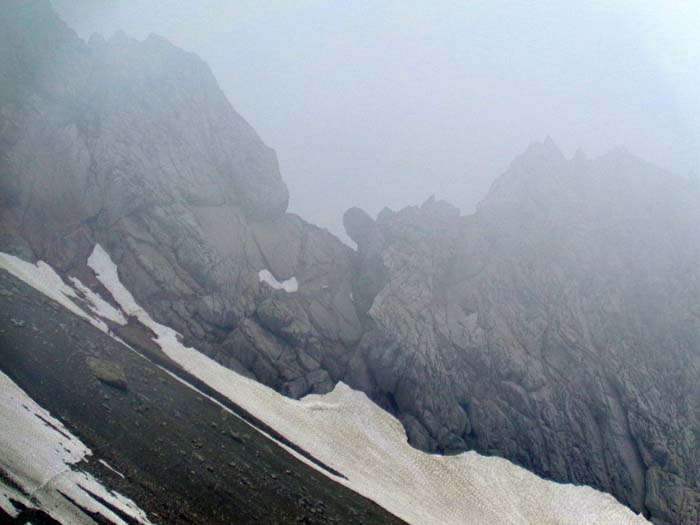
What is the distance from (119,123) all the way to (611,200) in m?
70.3

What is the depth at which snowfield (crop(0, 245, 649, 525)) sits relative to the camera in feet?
147

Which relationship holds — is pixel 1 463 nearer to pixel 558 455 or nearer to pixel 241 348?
pixel 241 348

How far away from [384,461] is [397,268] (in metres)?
30.8

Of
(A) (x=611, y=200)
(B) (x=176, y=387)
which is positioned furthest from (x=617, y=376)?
(B) (x=176, y=387)

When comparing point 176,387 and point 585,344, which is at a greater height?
point 585,344

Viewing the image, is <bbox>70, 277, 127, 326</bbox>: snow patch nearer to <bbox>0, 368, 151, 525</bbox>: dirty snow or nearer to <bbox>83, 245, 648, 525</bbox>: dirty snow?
<bbox>83, 245, 648, 525</bbox>: dirty snow

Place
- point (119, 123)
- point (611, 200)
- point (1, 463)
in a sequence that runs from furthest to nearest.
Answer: point (611, 200), point (119, 123), point (1, 463)

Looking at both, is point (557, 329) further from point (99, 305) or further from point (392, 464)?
point (99, 305)

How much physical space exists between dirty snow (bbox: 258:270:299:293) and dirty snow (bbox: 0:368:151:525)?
→ 45607 millimetres

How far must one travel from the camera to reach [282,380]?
199ft

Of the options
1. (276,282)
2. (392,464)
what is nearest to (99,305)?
(276,282)

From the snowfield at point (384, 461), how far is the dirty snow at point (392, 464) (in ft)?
0.39

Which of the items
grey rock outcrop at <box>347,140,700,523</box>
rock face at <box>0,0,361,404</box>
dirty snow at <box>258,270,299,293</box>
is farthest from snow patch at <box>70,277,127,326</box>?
grey rock outcrop at <box>347,140,700,523</box>

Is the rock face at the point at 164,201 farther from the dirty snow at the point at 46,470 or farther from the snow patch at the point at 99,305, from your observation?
the dirty snow at the point at 46,470
